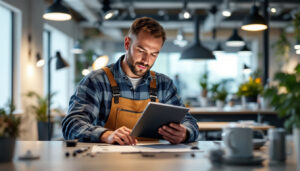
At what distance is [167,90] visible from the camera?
2.49 metres

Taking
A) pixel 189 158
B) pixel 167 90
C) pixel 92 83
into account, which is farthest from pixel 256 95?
pixel 189 158

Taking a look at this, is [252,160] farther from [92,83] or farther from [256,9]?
Answer: [256,9]

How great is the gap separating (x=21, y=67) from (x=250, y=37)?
32.1 ft

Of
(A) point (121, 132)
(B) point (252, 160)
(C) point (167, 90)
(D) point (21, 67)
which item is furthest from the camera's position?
(D) point (21, 67)

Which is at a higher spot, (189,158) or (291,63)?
(291,63)

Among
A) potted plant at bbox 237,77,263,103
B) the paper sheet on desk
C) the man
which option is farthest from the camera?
potted plant at bbox 237,77,263,103

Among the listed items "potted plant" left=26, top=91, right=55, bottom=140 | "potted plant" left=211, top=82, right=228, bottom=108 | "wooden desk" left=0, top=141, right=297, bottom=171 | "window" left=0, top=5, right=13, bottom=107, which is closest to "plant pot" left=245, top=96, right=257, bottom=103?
"potted plant" left=211, top=82, right=228, bottom=108

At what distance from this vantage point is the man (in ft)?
7.16

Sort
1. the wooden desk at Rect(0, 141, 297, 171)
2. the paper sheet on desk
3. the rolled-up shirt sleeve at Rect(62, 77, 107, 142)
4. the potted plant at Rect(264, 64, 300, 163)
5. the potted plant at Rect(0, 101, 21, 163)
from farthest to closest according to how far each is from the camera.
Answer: the rolled-up shirt sleeve at Rect(62, 77, 107, 142)
the paper sheet on desk
the potted plant at Rect(0, 101, 21, 163)
the wooden desk at Rect(0, 141, 297, 171)
the potted plant at Rect(264, 64, 300, 163)

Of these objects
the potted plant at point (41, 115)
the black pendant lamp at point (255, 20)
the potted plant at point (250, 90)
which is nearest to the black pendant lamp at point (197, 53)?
the potted plant at point (250, 90)

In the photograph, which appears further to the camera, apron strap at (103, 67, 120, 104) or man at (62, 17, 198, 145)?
apron strap at (103, 67, 120, 104)

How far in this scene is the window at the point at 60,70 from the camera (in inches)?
388

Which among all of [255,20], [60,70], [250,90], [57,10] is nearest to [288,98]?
[57,10]

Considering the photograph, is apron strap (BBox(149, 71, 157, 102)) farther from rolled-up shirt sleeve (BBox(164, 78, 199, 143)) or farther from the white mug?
the white mug
